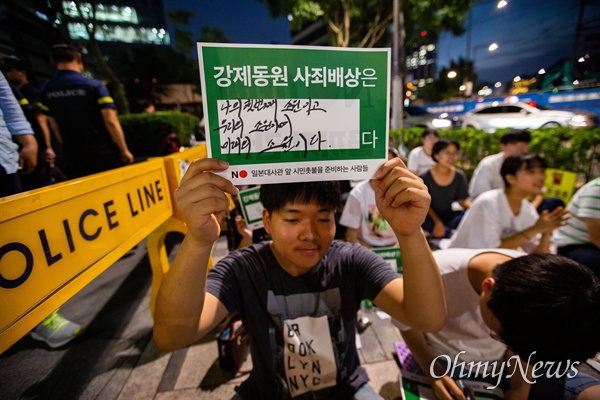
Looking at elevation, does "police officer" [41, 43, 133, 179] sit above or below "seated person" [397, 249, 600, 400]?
above

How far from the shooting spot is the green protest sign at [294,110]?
3.22ft

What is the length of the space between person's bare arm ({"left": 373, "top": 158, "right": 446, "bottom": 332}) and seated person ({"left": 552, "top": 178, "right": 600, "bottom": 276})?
2.24 meters

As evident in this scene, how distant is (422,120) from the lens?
55.7 feet

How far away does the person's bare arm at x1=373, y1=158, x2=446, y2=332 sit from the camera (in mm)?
1051

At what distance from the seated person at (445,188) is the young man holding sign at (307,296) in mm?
2814

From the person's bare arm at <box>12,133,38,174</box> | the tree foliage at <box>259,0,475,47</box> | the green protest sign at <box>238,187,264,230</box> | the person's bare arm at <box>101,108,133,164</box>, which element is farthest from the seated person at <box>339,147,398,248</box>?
the tree foliage at <box>259,0,475,47</box>

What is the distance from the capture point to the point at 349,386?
1471 millimetres

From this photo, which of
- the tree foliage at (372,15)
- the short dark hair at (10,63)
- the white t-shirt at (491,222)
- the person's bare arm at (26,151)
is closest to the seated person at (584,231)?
the white t-shirt at (491,222)

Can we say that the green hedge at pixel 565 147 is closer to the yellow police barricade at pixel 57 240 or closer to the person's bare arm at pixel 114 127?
the yellow police barricade at pixel 57 240

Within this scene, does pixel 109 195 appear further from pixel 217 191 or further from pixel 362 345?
pixel 362 345

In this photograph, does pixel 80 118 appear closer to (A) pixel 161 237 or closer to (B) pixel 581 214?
(A) pixel 161 237

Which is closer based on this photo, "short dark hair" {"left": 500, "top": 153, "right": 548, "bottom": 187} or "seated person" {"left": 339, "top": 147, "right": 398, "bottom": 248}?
"short dark hair" {"left": 500, "top": 153, "right": 548, "bottom": 187}

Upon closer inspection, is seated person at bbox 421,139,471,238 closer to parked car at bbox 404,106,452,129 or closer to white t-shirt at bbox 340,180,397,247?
white t-shirt at bbox 340,180,397,247

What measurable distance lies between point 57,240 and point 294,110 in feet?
3.73
